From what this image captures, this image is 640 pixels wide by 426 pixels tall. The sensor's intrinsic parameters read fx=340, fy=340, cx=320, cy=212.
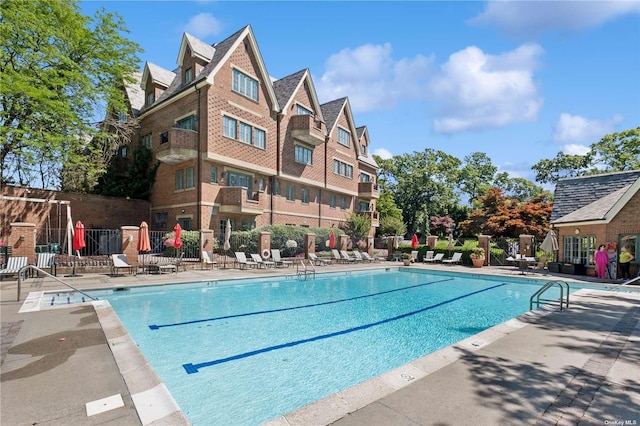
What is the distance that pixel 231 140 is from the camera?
24250 mm

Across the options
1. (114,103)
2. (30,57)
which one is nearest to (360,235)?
(114,103)

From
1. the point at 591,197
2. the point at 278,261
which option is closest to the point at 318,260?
the point at 278,261

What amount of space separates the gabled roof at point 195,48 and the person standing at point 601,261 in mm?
27073

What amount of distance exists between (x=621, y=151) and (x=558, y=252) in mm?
28417

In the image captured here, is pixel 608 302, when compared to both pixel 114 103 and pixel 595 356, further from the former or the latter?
pixel 114 103

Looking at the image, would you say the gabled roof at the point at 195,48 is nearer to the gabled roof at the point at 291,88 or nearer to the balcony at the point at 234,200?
the gabled roof at the point at 291,88

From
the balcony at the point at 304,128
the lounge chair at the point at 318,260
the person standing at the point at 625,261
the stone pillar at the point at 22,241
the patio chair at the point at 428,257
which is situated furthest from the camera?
the balcony at the point at 304,128

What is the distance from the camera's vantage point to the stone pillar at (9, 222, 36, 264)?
13.4 m

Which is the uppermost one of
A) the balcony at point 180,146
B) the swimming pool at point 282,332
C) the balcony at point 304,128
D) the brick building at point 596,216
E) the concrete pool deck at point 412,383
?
the balcony at point 304,128

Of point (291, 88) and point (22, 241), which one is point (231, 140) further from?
point (22, 241)

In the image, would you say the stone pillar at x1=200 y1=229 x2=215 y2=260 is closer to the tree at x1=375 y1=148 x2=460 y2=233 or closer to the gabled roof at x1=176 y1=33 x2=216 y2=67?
the gabled roof at x1=176 y1=33 x2=216 y2=67

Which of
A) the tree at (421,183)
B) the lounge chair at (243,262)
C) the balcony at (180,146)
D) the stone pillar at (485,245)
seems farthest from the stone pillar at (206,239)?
the tree at (421,183)

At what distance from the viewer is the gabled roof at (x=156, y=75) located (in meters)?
27.9

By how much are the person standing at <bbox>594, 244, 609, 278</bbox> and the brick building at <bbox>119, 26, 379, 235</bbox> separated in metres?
20.3
